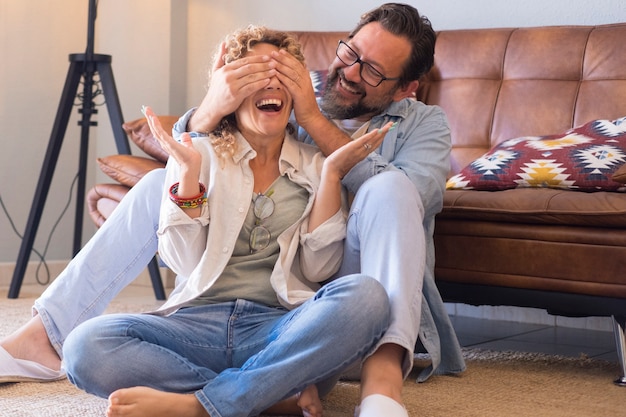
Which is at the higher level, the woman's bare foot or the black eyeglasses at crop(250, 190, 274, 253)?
the black eyeglasses at crop(250, 190, 274, 253)

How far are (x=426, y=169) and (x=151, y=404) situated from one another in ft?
2.58

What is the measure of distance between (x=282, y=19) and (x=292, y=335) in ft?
7.96

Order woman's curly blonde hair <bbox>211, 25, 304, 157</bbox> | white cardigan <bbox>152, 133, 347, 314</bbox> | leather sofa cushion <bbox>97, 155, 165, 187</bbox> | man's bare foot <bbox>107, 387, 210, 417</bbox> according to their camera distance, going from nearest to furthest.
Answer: man's bare foot <bbox>107, 387, 210, 417</bbox> < white cardigan <bbox>152, 133, 347, 314</bbox> < woman's curly blonde hair <bbox>211, 25, 304, 157</bbox> < leather sofa cushion <bbox>97, 155, 165, 187</bbox>

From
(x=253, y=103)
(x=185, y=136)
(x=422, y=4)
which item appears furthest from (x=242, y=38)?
(x=422, y=4)

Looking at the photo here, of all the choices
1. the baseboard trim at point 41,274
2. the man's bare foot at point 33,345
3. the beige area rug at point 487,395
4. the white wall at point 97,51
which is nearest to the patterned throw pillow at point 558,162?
the beige area rug at point 487,395

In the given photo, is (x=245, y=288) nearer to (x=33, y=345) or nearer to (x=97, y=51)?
(x=33, y=345)

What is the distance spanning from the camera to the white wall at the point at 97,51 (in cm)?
367

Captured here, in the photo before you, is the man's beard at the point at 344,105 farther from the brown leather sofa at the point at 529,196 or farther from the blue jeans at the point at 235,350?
the blue jeans at the point at 235,350

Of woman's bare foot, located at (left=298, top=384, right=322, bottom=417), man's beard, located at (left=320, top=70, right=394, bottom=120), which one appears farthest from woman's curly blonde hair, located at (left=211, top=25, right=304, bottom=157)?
woman's bare foot, located at (left=298, top=384, right=322, bottom=417)

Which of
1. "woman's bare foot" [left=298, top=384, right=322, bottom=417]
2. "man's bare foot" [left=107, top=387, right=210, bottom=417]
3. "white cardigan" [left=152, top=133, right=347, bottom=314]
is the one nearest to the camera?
"man's bare foot" [left=107, top=387, right=210, bottom=417]

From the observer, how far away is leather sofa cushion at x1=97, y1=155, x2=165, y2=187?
2.82 m

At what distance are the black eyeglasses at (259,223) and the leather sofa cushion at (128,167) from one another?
1.15 metres

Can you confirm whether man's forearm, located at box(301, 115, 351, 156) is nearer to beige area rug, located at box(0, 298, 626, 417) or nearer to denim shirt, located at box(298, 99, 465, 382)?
denim shirt, located at box(298, 99, 465, 382)

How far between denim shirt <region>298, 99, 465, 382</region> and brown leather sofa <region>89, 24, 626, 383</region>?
0.21 meters
